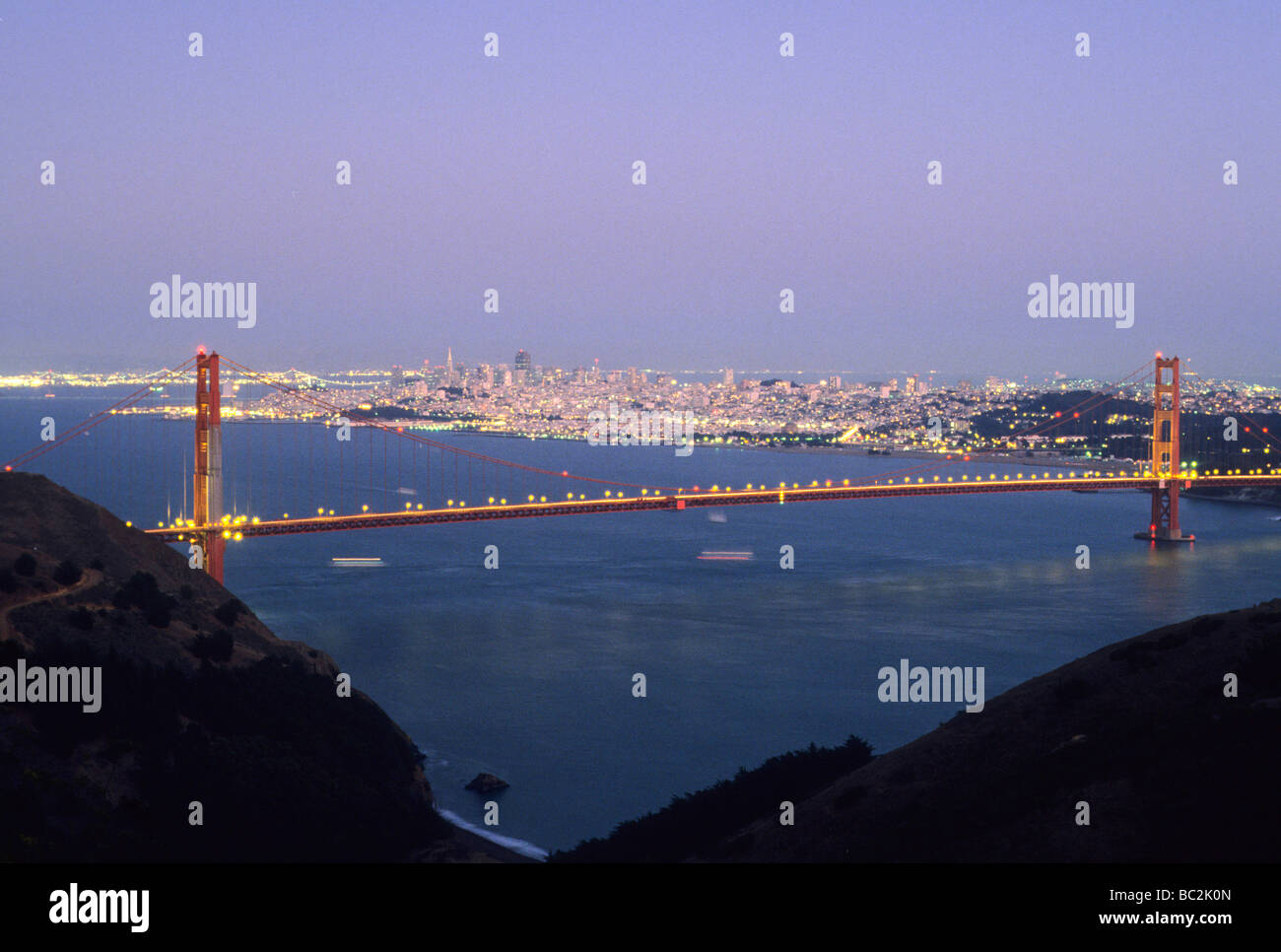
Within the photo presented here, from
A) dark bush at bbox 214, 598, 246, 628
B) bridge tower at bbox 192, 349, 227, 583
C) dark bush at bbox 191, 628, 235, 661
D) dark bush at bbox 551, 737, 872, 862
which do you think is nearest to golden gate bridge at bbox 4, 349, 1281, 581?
bridge tower at bbox 192, 349, 227, 583

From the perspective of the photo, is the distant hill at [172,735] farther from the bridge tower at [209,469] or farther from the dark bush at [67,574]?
the bridge tower at [209,469]

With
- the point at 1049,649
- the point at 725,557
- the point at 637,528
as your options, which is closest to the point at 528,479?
the point at 637,528

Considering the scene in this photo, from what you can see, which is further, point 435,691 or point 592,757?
point 435,691

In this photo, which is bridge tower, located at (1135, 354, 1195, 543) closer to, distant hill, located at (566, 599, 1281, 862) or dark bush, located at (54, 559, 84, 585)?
distant hill, located at (566, 599, 1281, 862)

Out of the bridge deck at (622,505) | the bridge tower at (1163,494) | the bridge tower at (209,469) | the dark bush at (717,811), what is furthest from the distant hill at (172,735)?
the bridge tower at (1163,494)

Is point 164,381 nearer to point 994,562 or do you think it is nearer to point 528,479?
point 994,562
